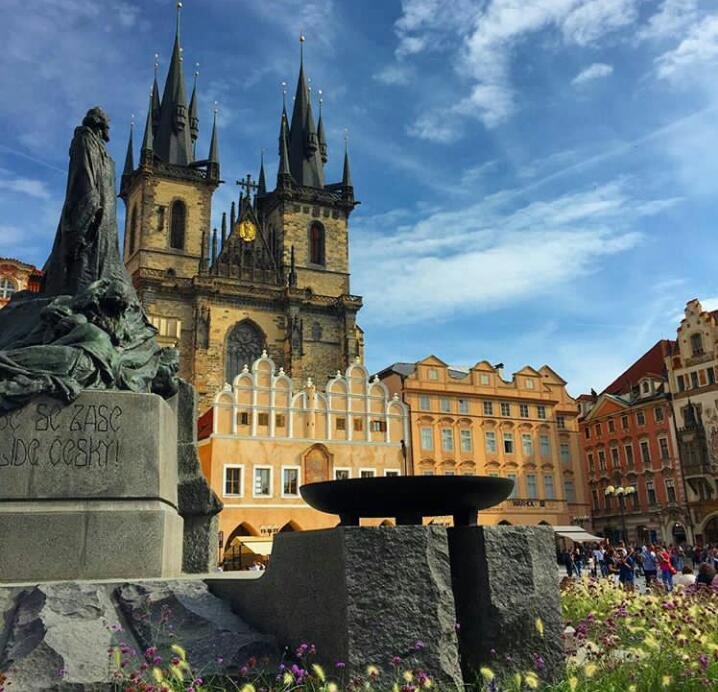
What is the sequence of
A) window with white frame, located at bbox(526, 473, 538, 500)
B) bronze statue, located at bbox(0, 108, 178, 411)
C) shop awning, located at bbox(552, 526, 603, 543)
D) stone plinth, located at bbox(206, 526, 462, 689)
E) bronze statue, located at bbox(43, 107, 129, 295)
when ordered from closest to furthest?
stone plinth, located at bbox(206, 526, 462, 689) → bronze statue, located at bbox(0, 108, 178, 411) → bronze statue, located at bbox(43, 107, 129, 295) → shop awning, located at bbox(552, 526, 603, 543) → window with white frame, located at bbox(526, 473, 538, 500)

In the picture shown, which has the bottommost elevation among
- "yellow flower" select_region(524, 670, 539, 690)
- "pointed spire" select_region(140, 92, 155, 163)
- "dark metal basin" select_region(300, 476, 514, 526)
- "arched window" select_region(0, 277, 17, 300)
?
"yellow flower" select_region(524, 670, 539, 690)

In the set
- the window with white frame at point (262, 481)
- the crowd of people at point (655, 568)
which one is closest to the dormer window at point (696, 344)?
the crowd of people at point (655, 568)

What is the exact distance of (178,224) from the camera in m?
49.1

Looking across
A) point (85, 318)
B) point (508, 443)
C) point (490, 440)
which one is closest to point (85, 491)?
point (85, 318)

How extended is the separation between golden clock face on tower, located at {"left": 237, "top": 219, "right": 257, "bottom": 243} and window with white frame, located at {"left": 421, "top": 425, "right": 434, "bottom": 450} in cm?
1988

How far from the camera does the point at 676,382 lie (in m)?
46.6

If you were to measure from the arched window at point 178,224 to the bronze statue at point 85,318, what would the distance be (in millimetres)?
43299

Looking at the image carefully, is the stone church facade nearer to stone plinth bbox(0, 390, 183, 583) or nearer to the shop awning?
the shop awning

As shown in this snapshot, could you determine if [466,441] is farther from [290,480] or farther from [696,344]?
[696,344]

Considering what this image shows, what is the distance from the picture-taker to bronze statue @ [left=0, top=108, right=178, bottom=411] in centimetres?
480

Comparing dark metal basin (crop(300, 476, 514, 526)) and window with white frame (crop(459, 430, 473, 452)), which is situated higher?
window with white frame (crop(459, 430, 473, 452))

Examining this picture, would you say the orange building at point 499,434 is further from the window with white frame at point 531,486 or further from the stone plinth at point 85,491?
the stone plinth at point 85,491

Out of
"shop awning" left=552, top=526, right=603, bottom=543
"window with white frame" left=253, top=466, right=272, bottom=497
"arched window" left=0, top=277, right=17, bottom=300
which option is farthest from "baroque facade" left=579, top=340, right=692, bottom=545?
"arched window" left=0, top=277, right=17, bottom=300

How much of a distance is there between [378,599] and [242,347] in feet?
142
